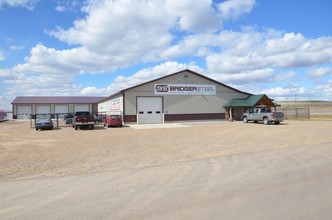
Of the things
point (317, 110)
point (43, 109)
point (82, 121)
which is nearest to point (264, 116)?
point (82, 121)

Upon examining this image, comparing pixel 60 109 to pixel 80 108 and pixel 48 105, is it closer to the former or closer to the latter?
pixel 48 105

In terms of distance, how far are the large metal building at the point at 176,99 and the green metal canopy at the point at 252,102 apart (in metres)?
1.13

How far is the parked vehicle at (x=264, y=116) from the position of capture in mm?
33188

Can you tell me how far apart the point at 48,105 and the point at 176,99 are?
43373 mm

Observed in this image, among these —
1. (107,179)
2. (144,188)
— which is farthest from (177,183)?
(107,179)

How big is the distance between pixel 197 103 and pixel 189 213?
1464 inches

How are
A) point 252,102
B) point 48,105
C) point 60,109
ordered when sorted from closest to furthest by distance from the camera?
point 252,102
point 48,105
point 60,109

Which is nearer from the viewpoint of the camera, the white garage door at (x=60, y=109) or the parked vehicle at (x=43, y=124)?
the parked vehicle at (x=43, y=124)

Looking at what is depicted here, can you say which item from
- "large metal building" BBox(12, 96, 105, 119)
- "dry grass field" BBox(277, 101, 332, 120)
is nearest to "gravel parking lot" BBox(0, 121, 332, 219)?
"dry grass field" BBox(277, 101, 332, 120)

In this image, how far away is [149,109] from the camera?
40.2 m

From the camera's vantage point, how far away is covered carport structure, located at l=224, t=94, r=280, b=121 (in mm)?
42188

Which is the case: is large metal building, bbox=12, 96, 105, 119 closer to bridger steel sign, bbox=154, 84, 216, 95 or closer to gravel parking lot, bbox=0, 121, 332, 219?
bridger steel sign, bbox=154, 84, 216, 95

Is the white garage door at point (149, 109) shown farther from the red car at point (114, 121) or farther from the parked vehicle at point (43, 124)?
the parked vehicle at point (43, 124)

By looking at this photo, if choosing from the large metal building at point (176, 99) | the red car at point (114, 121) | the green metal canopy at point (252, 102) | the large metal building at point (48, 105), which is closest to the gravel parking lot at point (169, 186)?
the red car at point (114, 121)
